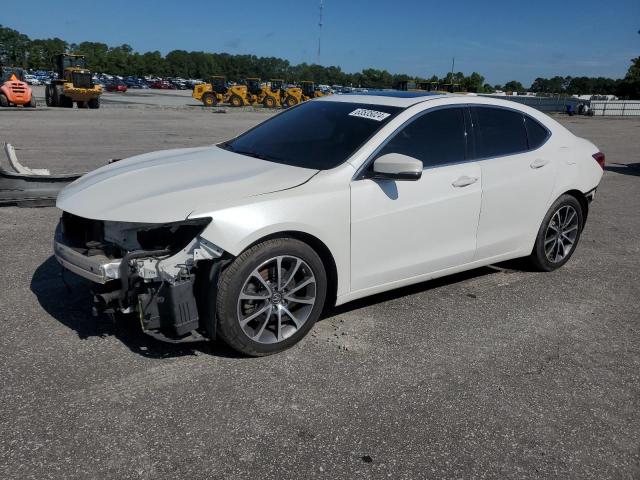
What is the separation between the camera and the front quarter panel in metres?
3.15

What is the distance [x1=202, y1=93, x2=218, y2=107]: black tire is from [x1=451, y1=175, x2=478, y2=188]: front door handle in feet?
124

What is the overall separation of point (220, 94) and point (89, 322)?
38.9m

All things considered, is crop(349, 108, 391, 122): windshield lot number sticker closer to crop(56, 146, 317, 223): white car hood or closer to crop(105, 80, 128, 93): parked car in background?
crop(56, 146, 317, 223): white car hood

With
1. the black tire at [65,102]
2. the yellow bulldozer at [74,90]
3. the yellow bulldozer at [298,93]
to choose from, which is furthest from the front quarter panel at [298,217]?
the yellow bulldozer at [298,93]

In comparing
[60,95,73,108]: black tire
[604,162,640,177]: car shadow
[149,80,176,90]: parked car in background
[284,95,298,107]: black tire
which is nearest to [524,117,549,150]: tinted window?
[604,162,640,177]: car shadow

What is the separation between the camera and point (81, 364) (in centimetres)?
332

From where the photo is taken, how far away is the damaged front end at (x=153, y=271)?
3104mm

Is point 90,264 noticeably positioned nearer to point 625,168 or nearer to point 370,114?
point 370,114

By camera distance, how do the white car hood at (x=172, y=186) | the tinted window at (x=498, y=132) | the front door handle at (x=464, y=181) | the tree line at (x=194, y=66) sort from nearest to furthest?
the white car hood at (x=172, y=186) < the front door handle at (x=464, y=181) < the tinted window at (x=498, y=132) < the tree line at (x=194, y=66)

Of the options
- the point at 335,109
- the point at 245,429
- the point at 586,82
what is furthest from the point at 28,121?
the point at 586,82

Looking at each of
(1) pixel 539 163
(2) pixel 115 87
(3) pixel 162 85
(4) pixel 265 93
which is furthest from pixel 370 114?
(3) pixel 162 85

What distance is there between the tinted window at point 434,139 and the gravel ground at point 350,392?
1179 millimetres

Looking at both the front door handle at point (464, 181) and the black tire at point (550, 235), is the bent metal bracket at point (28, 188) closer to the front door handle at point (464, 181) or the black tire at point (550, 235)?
the front door handle at point (464, 181)

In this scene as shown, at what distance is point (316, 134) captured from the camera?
4.30 m
